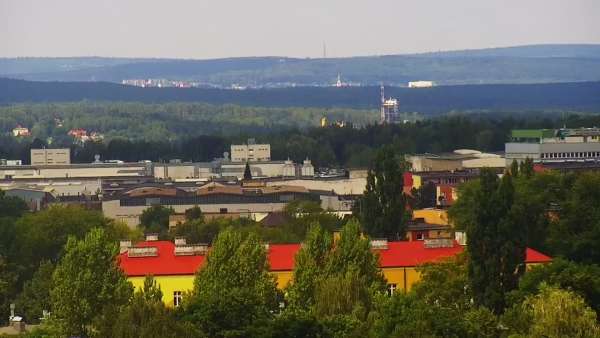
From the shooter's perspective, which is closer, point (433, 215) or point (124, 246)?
point (124, 246)

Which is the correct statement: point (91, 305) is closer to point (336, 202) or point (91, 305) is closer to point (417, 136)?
point (336, 202)

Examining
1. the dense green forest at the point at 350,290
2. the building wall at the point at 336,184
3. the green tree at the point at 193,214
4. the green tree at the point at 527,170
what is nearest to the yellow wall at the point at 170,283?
the dense green forest at the point at 350,290

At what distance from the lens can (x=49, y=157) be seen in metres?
150

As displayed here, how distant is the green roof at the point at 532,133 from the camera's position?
128 metres

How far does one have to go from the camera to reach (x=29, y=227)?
6500cm

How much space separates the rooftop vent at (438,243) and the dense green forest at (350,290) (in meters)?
1.91

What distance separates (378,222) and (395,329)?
23.0m

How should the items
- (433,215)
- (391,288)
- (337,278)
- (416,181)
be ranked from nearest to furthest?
(337,278), (391,288), (433,215), (416,181)

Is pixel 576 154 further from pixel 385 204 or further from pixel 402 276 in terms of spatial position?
pixel 402 276

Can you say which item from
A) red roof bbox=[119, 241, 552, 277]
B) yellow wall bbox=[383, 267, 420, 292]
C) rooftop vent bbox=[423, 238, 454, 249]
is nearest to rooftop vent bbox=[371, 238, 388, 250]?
red roof bbox=[119, 241, 552, 277]

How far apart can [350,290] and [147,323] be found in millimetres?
6453

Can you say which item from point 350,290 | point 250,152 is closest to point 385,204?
point 350,290

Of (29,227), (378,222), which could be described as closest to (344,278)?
(378,222)

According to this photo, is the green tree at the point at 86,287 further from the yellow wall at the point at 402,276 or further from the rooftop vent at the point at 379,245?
the rooftop vent at the point at 379,245
